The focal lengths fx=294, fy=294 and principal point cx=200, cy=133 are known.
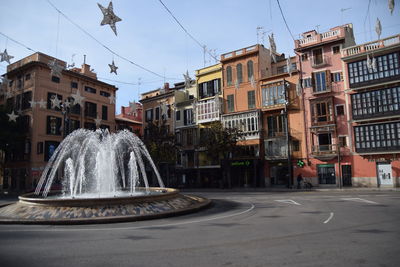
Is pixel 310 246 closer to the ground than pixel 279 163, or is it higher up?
closer to the ground

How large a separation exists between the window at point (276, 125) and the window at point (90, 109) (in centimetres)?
3015

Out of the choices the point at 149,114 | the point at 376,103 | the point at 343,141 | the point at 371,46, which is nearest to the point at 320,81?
the point at 371,46

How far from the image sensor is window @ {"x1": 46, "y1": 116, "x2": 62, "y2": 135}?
44.5 m

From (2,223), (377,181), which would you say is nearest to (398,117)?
(377,181)

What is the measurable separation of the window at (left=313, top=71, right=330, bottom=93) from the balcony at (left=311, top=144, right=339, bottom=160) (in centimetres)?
687

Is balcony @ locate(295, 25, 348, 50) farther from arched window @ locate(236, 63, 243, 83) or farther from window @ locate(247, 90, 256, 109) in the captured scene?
arched window @ locate(236, 63, 243, 83)

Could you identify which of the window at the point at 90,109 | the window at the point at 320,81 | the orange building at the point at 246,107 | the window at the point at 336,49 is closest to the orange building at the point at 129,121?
the window at the point at 90,109

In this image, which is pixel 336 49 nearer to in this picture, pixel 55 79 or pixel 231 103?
pixel 231 103

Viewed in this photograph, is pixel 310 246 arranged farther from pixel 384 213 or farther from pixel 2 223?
pixel 2 223

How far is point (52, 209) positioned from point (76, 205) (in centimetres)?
105

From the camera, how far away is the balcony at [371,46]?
3131cm

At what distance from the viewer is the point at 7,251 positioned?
303 inches

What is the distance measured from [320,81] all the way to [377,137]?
935cm

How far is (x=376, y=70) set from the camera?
106 ft
